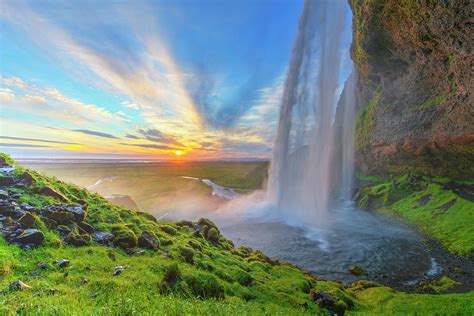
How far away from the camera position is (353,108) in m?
64.5

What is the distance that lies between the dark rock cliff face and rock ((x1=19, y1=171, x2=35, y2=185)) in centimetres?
3299

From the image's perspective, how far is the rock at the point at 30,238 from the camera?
23.6 ft

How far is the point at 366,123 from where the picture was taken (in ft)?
163

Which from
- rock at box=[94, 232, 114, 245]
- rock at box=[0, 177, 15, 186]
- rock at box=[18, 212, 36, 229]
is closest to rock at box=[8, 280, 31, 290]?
rock at box=[18, 212, 36, 229]

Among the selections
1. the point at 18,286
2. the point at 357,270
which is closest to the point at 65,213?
the point at 18,286

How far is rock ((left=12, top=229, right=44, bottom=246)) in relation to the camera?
721 cm

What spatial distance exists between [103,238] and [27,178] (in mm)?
5977

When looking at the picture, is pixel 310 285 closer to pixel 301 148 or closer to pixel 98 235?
pixel 98 235

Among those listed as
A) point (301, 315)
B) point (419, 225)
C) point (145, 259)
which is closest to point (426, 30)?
point (419, 225)

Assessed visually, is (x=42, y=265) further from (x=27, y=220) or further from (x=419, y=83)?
(x=419, y=83)

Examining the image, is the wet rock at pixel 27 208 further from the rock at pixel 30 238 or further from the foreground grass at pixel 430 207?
the foreground grass at pixel 430 207

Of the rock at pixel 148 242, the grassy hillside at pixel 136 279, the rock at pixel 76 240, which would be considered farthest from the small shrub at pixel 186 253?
the rock at pixel 76 240

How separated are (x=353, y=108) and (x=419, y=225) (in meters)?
46.7

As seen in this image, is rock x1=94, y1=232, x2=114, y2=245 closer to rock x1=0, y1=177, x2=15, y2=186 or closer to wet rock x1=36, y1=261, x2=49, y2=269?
wet rock x1=36, y1=261, x2=49, y2=269
